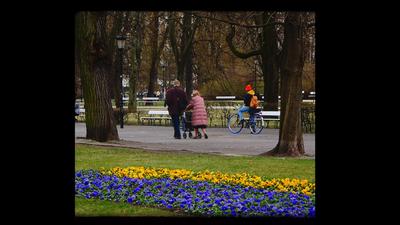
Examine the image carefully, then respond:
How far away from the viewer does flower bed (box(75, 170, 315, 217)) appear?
9.55 m

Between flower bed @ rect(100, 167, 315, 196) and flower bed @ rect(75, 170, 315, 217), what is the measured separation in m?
A: 0.22

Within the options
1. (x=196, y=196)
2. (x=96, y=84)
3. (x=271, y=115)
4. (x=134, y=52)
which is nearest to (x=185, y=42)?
(x=134, y=52)

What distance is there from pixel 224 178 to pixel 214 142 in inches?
354

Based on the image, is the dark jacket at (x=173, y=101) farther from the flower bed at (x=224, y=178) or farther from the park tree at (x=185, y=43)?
the park tree at (x=185, y=43)

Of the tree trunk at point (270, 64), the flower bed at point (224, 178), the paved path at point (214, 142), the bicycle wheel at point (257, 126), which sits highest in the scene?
the tree trunk at point (270, 64)

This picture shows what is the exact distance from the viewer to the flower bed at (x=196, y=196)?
955cm

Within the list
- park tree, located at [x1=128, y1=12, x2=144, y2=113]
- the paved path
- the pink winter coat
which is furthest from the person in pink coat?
park tree, located at [x1=128, y1=12, x2=144, y2=113]

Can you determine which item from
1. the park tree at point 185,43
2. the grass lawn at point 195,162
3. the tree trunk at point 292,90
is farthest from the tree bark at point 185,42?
the tree trunk at point 292,90

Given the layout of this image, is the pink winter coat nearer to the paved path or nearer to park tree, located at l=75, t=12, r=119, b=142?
the paved path

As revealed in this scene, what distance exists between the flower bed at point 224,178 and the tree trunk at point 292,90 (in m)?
3.34
